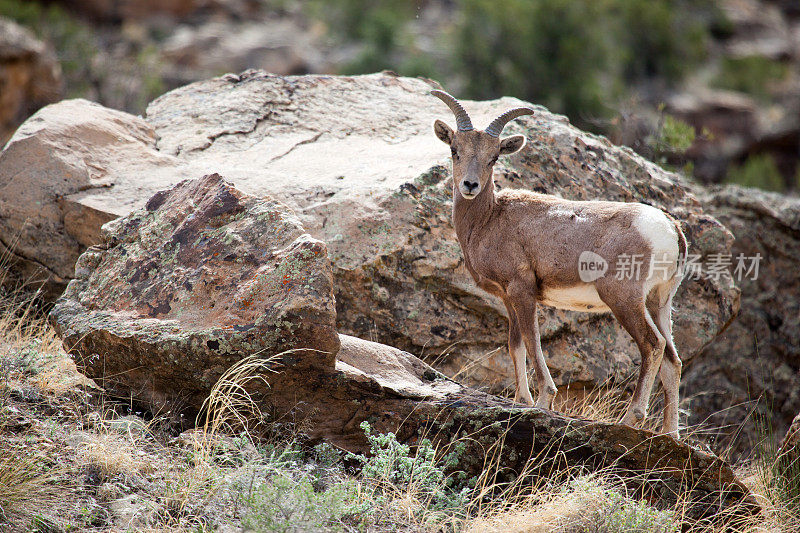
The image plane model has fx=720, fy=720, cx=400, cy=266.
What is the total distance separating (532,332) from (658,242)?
1305mm

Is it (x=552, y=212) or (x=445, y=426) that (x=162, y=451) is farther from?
(x=552, y=212)

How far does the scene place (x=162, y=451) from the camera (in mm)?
5504

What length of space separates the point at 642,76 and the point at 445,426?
102 ft

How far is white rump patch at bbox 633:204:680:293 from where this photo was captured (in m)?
5.99

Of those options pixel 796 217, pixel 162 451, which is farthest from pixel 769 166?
pixel 162 451

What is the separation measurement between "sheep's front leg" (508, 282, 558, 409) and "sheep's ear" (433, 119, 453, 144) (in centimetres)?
176

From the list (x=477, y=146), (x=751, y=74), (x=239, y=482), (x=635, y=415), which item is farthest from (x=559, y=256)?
(x=751, y=74)

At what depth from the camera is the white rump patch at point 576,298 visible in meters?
6.25

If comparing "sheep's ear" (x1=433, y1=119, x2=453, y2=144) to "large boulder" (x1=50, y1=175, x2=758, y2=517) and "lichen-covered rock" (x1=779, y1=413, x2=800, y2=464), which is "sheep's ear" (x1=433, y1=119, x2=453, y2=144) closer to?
"large boulder" (x1=50, y1=175, x2=758, y2=517)

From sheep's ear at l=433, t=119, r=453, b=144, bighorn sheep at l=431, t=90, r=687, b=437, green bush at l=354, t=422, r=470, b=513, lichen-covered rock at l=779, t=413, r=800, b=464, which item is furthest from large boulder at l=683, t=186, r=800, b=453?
green bush at l=354, t=422, r=470, b=513

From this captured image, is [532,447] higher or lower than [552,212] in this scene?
lower

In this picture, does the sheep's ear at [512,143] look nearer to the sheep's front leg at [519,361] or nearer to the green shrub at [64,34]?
the sheep's front leg at [519,361]

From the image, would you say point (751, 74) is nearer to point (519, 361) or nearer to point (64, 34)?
point (64, 34)

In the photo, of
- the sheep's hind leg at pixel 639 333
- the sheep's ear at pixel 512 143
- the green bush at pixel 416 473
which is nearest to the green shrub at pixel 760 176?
the sheep's ear at pixel 512 143
